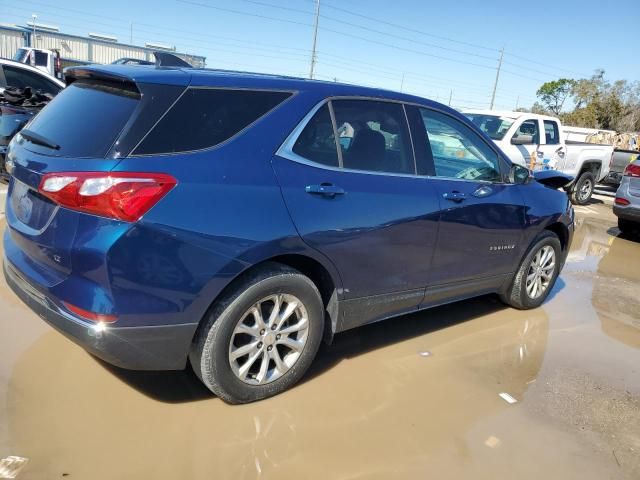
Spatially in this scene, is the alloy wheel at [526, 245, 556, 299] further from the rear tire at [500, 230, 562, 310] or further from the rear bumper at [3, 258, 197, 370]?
the rear bumper at [3, 258, 197, 370]

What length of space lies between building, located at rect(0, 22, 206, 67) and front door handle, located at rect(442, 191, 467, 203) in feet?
138

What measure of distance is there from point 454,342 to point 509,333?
605 mm

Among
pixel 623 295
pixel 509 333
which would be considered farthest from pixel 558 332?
pixel 623 295

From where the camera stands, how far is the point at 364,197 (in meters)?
3.04

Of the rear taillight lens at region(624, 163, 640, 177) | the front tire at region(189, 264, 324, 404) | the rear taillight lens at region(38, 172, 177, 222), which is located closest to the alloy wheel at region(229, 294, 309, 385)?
the front tire at region(189, 264, 324, 404)

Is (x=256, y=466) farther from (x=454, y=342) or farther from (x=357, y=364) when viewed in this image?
(x=454, y=342)

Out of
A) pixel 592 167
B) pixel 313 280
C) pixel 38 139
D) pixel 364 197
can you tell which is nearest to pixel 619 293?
pixel 364 197

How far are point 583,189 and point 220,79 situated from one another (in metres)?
11.5

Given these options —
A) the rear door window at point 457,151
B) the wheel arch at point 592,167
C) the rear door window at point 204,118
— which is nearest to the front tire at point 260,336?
the rear door window at point 204,118

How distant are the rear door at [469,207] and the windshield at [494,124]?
6.40 metres

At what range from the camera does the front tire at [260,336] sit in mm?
2586

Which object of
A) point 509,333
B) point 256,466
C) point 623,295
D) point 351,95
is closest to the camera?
point 256,466

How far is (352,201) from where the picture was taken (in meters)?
2.98

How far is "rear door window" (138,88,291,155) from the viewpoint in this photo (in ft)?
7.90
